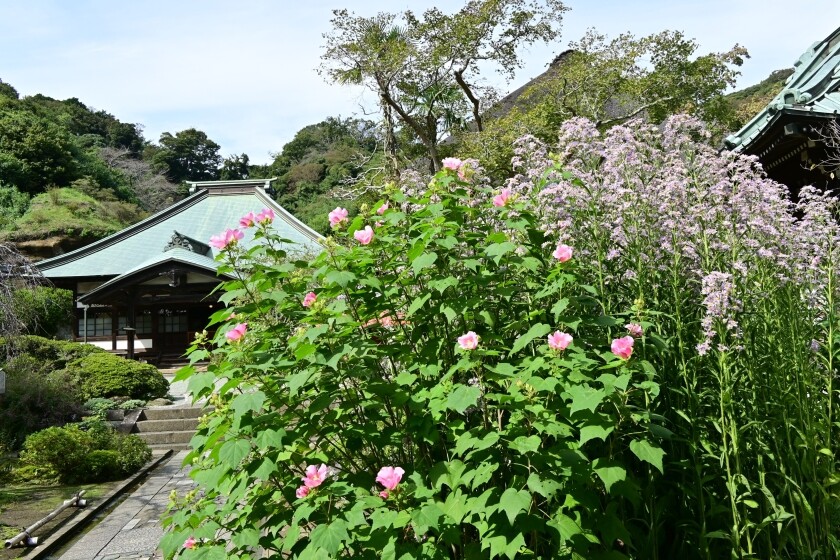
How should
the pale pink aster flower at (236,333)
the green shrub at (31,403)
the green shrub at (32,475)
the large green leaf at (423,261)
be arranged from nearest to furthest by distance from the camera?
the large green leaf at (423,261) < the pale pink aster flower at (236,333) < the green shrub at (32,475) < the green shrub at (31,403)

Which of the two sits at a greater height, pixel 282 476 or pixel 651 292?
pixel 651 292

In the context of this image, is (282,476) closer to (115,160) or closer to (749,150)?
(749,150)

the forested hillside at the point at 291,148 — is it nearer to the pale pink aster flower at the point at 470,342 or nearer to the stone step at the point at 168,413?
the stone step at the point at 168,413

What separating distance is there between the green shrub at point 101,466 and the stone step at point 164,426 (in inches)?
110

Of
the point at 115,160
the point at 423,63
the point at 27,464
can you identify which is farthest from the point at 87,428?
the point at 115,160

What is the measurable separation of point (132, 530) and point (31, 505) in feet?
5.43

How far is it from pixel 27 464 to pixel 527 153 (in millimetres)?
8212

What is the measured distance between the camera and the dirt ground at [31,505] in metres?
5.72

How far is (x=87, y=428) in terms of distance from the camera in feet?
33.1

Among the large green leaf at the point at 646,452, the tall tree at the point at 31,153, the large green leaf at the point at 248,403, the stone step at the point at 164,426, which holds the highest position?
the tall tree at the point at 31,153

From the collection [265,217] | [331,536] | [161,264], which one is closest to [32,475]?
[265,217]

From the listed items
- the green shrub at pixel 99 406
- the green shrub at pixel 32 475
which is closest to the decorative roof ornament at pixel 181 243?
the green shrub at pixel 99 406

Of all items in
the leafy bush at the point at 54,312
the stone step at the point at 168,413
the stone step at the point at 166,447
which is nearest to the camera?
the stone step at the point at 166,447

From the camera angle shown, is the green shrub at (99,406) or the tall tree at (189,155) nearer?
the green shrub at (99,406)
